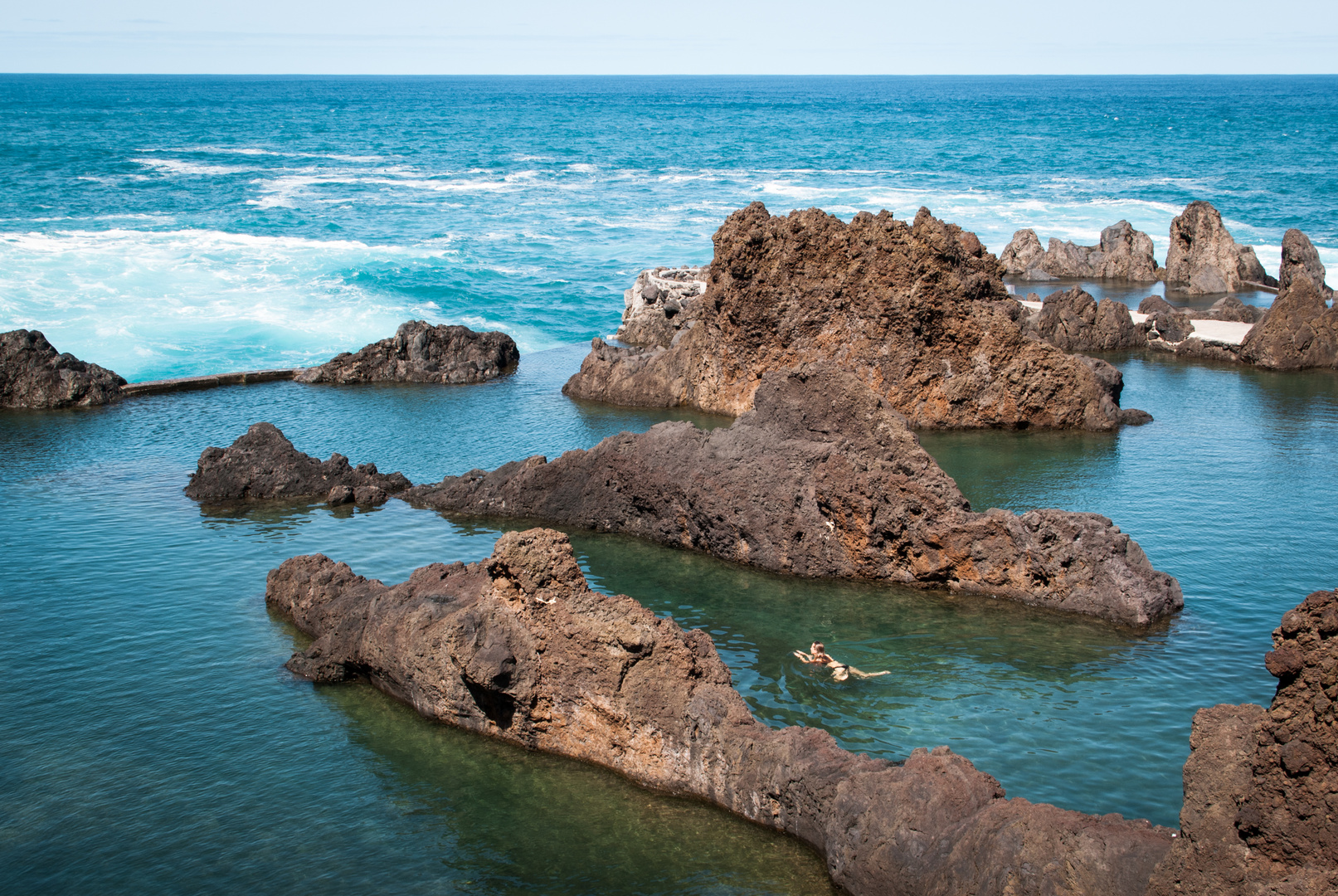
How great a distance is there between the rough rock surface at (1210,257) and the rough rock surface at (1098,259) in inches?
92.4

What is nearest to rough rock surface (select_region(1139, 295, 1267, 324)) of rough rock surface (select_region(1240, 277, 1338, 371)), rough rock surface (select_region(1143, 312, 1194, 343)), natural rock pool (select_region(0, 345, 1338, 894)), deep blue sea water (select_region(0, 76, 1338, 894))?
rough rock surface (select_region(1143, 312, 1194, 343))

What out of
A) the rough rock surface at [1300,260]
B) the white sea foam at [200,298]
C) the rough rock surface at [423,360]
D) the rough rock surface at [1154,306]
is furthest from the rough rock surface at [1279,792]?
the rough rock surface at [1300,260]

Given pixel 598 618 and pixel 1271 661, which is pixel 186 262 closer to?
pixel 598 618

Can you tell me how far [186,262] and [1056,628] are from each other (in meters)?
58.4

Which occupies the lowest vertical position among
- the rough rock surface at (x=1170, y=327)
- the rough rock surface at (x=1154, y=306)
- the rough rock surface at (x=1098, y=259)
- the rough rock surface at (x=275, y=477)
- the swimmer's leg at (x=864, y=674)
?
the swimmer's leg at (x=864, y=674)

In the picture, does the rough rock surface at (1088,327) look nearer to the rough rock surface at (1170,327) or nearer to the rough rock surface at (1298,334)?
the rough rock surface at (1170,327)

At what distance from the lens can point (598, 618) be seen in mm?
14273

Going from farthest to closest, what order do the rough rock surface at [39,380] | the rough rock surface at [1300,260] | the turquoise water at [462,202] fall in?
the turquoise water at [462,202], the rough rock surface at [1300,260], the rough rock surface at [39,380]

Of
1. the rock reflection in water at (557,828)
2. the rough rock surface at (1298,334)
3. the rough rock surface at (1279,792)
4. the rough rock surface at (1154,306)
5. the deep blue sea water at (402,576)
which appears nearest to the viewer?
the rough rock surface at (1279,792)

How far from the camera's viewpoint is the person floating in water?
1616cm

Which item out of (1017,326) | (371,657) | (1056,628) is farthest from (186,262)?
(1056,628)

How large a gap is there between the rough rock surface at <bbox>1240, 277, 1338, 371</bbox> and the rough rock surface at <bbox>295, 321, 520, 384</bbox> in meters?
27.3

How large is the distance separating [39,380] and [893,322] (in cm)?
2661

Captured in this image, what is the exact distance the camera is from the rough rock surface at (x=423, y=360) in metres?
38.3
